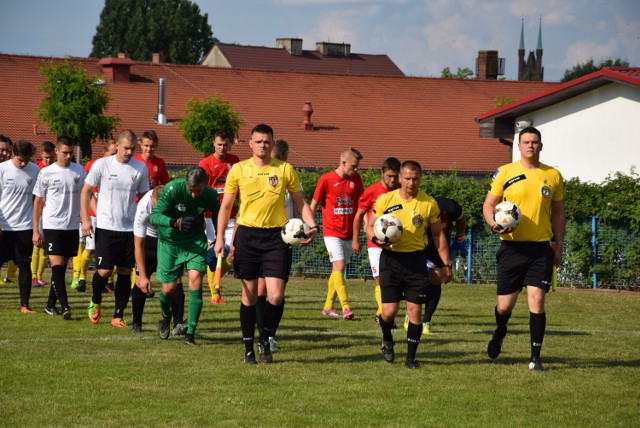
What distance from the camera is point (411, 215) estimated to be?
423 inches

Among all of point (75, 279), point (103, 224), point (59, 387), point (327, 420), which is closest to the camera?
point (327, 420)

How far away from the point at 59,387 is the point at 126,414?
127 cm

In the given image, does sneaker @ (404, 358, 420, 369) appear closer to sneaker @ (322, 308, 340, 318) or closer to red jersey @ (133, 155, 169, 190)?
sneaker @ (322, 308, 340, 318)

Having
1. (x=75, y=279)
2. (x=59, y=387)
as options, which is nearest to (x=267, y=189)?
(x=59, y=387)

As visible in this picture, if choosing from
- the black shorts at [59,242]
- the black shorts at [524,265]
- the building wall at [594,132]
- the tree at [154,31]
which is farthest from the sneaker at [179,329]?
the tree at [154,31]

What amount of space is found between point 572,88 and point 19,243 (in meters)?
16.6

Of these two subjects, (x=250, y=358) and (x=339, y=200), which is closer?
(x=250, y=358)

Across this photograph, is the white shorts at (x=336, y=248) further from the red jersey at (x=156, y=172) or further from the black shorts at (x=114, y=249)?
the black shorts at (x=114, y=249)

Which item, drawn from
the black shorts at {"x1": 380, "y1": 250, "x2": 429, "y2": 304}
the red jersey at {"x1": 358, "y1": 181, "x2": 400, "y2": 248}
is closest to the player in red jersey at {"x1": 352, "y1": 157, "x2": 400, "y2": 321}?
the red jersey at {"x1": 358, "y1": 181, "x2": 400, "y2": 248}

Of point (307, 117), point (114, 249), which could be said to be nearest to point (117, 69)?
point (307, 117)

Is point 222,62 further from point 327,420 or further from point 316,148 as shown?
point 327,420

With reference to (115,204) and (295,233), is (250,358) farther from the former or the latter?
(115,204)

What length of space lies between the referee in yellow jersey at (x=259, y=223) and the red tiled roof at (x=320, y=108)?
121ft

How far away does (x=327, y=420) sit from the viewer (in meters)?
Answer: 8.17
